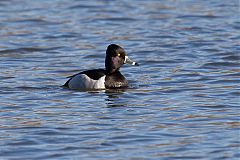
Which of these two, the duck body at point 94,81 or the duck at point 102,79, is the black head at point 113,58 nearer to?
the duck at point 102,79

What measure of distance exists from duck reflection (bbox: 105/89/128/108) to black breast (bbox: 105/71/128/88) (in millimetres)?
135

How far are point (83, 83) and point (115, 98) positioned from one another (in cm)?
107

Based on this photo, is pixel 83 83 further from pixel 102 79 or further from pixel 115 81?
pixel 115 81

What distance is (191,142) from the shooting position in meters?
10.9

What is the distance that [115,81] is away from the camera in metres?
15.4

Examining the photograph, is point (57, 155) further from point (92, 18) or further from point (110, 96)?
point (92, 18)

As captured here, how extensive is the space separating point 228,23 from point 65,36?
14.5 feet

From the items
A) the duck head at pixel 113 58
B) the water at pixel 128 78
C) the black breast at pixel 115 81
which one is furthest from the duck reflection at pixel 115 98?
the duck head at pixel 113 58

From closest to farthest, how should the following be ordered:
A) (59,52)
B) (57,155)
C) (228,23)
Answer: (57,155), (59,52), (228,23)

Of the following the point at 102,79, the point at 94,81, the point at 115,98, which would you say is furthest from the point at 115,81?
the point at 115,98

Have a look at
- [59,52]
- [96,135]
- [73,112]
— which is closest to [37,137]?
[96,135]

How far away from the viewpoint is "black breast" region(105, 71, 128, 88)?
1537cm

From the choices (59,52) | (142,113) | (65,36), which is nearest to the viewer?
(142,113)

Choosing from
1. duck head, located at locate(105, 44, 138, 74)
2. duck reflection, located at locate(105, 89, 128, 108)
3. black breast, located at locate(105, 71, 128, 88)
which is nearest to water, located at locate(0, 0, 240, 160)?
duck reflection, located at locate(105, 89, 128, 108)
